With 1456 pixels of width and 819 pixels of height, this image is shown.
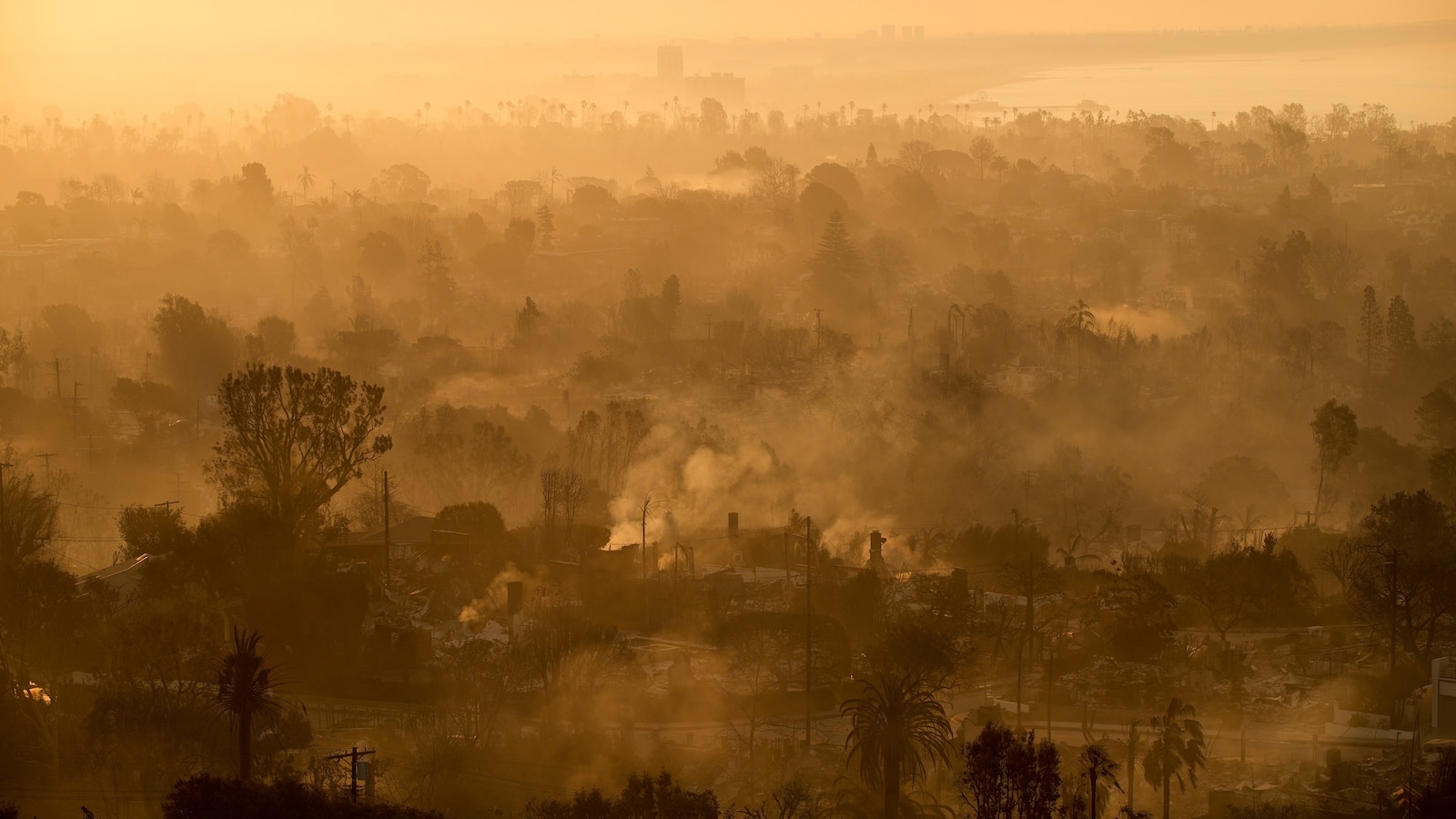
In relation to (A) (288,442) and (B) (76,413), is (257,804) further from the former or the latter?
(B) (76,413)

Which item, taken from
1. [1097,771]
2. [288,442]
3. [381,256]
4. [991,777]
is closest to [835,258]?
[381,256]

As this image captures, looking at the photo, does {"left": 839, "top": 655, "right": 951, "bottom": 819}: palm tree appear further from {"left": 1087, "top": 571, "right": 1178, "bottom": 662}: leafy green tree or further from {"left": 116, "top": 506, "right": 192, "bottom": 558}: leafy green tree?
{"left": 116, "top": 506, "right": 192, "bottom": 558}: leafy green tree

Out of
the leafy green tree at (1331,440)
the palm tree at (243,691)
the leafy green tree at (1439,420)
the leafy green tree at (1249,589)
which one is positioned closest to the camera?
the palm tree at (243,691)

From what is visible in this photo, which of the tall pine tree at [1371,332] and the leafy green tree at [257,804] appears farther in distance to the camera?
the tall pine tree at [1371,332]

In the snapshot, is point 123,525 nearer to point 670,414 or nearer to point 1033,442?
point 670,414

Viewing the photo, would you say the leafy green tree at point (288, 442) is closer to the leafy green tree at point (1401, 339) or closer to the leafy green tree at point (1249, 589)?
the leafy green tree at point (1249, 589)

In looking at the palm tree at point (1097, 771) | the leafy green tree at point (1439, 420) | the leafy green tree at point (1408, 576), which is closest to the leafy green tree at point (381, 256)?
the leafy green tree at point (1439, 420)

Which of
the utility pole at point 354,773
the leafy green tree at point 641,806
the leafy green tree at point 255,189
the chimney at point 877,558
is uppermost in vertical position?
the leafy green tree at point 255,189

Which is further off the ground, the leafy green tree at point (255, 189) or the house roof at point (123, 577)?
the leafy green tree at point (255, 189)

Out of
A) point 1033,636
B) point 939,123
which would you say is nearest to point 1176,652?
point 1033,636
